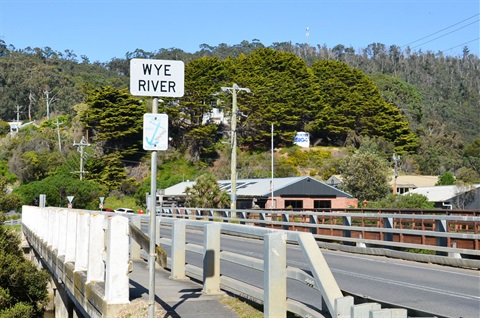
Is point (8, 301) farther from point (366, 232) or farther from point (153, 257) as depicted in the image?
point (153, 257)

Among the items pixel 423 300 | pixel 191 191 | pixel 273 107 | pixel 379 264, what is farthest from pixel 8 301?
pixel 273 107

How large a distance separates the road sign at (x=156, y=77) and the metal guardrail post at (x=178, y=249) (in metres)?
3.61

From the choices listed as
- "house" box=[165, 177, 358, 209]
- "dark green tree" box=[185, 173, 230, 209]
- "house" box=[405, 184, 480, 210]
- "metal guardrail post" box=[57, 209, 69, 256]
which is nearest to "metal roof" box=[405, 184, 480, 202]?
"house" box=[405, 184, 480, 210]

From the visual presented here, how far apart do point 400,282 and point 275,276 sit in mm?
7419

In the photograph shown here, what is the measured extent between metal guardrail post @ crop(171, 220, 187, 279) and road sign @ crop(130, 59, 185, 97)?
11.9ft

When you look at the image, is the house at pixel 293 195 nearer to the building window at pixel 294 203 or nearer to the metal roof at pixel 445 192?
the building window at pixel 294 203

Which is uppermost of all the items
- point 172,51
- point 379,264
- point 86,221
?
Result: point 172,51

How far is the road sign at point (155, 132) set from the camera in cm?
846

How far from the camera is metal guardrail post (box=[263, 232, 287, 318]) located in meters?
7.20

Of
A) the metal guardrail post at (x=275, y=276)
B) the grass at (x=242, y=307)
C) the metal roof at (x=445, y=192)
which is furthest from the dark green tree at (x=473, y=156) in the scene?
the metal guardrail post at (x=275, y=276)

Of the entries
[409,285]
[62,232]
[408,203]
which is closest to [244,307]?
[409,285]

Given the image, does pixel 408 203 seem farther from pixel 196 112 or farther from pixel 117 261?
pixel 196 112

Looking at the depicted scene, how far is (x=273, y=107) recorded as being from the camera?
93312 mm

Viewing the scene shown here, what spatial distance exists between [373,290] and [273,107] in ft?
266
